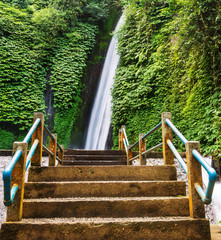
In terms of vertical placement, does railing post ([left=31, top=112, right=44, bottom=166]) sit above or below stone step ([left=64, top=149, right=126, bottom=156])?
below

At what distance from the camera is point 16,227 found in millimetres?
1797

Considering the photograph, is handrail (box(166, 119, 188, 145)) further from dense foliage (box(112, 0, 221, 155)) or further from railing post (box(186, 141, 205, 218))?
dense foliage (box(112, 0, 221, 155))

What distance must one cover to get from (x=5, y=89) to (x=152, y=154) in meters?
6.86

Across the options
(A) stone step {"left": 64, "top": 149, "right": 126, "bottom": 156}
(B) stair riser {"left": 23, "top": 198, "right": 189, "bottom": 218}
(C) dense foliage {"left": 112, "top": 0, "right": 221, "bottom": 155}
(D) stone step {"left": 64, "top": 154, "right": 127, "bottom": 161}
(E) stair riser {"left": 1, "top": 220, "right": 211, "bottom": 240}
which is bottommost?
(E) stair riser {"left": 1, "top": 220, "right": 211, "bottom": 240}

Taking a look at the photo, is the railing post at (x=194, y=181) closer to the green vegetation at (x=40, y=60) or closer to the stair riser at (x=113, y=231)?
the stair riser at (x=113, y=231)

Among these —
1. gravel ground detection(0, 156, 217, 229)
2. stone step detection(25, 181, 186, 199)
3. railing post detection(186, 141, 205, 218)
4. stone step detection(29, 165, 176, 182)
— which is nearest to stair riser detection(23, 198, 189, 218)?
railing post detection(186, 141, 205, 218)

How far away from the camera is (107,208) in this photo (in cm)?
211

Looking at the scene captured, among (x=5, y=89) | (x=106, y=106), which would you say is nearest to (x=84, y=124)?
(x=106, y=106)

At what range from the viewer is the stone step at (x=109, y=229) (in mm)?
1798

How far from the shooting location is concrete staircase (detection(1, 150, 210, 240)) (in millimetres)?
1824

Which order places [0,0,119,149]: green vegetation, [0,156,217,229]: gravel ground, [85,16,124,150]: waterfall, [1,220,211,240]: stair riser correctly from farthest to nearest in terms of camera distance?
[85,16,124,150]: waterfall < [0,0,119,149]: green vegetation < [0,156,217,229]: gravel ground < [1,220,211,240]: stair riser

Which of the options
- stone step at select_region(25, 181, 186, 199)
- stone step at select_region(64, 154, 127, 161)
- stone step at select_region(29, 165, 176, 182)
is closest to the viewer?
stone step at select_region(25, 181, 186, 199)

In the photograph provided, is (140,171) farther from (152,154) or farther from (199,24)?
(199,24)

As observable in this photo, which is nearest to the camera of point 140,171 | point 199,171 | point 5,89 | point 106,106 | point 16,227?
point 16,227
